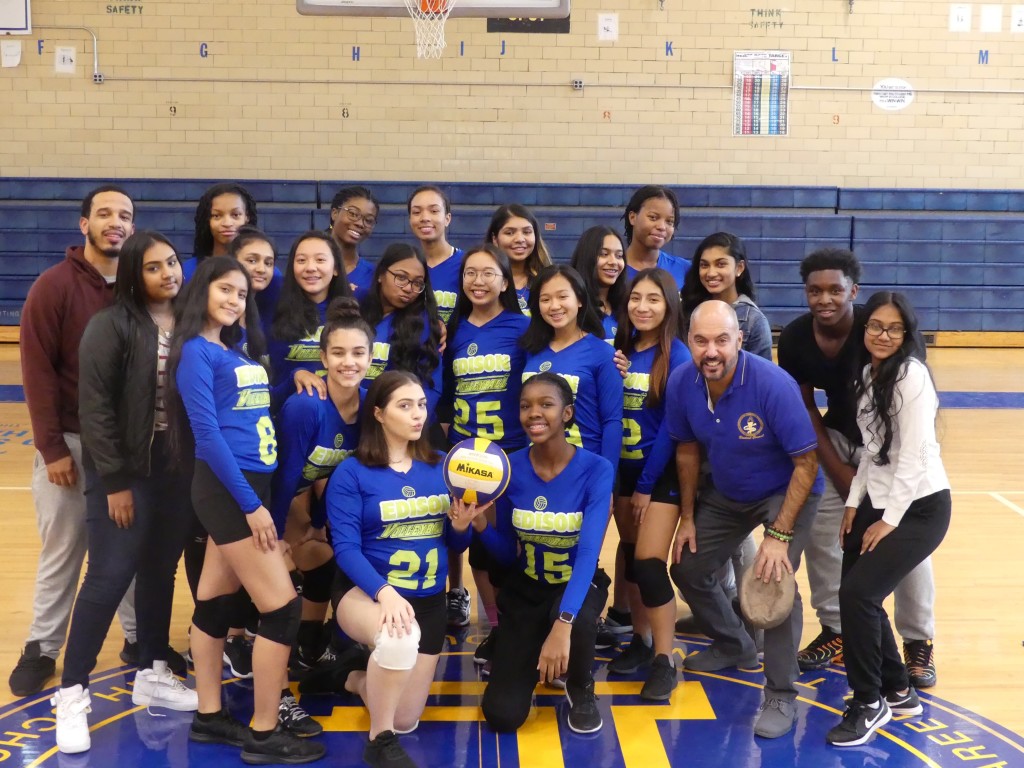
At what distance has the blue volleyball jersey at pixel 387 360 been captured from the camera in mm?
4059

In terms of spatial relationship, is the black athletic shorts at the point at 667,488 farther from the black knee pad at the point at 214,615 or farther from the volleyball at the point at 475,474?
the black knee pad at the point at 214,615

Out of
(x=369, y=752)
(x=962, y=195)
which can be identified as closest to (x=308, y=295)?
(x=369, y=752)

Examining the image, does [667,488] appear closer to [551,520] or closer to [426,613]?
[551,520]

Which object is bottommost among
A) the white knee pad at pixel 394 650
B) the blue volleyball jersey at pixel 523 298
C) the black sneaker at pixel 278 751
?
the black sneaker at pixel 278 751

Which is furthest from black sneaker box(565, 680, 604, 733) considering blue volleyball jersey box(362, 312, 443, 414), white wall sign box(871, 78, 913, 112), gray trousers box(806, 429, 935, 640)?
white wall sign box(871, 78, 913, 112)

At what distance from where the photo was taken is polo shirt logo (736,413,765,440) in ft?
12.0

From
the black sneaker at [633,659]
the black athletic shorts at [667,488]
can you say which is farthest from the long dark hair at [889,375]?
the black sneaker at [633,659]

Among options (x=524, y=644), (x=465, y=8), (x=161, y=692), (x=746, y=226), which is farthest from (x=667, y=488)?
(x=746, y=226)

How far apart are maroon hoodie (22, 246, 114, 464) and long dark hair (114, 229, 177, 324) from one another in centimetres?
34

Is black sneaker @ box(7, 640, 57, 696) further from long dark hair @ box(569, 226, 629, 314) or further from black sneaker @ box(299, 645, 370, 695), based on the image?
long dark hair @ box(569, 226, 629, 314)

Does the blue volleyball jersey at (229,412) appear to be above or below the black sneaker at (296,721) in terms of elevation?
above

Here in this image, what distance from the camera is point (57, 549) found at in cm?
389

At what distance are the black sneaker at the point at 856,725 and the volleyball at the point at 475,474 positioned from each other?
1.38 m

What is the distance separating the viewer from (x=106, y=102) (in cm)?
1216
